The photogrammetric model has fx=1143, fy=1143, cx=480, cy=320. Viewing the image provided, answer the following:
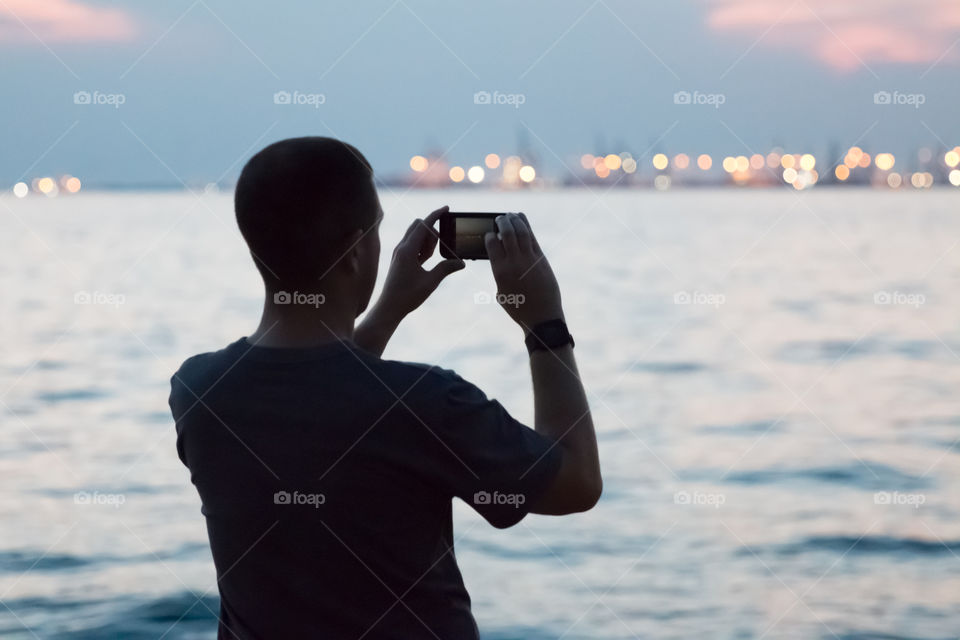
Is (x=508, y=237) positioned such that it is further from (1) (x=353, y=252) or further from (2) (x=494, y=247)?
(1) (x=353, y=252)

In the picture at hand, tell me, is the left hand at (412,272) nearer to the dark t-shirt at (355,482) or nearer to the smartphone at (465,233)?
the smartphone at (465,233)

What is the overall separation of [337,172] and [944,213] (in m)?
63.1

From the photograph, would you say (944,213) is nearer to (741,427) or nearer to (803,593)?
(741,427)

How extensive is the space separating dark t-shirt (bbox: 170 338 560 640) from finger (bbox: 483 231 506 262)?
22 centimetres

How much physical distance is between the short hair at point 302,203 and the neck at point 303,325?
0.03 m

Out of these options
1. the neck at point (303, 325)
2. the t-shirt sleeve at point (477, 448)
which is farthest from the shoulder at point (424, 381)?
the neck at point (303, 325)

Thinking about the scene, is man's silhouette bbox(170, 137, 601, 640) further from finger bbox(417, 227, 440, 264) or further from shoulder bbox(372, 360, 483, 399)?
finger bbox(417, 227, 440, 264)

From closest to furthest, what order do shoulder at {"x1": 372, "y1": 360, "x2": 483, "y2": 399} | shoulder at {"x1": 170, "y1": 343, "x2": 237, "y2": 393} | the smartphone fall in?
shoulder at {"x1": 372, "y1": 360, "x2": 483, "y2": 399} < shoulder at {"x1": 170, "y1": 343, "x2": 237, "y2": 393} < the smartphone

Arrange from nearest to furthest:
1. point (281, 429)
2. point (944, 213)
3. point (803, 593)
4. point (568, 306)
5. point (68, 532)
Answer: point (281, 429) < point (803, 593) < point (68, 532) < point (568, 306) < point (944, 213)

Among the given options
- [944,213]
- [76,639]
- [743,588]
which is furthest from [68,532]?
[944,213]

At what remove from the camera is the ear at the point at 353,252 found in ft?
4.31

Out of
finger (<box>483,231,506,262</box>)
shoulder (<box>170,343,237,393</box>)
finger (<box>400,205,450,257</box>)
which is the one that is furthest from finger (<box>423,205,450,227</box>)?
shoulder (<box>170,343,237,393</box>)

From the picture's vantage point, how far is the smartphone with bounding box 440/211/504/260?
1522mm

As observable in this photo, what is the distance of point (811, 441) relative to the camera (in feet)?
31.2
